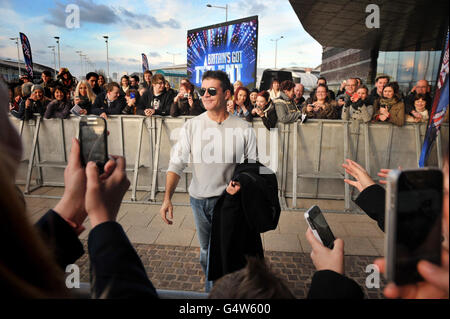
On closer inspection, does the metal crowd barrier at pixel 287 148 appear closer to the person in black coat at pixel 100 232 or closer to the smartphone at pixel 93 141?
the smartphone at pixel 93 141

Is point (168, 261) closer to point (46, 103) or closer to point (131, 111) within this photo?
point (131, 111)

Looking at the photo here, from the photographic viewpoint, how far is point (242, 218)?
2.24 metres

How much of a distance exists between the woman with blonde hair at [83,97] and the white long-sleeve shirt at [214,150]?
114 inches

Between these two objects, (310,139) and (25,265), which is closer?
(25,265)

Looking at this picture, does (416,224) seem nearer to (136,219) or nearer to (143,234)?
(143,234)

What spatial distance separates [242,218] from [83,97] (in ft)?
13.4

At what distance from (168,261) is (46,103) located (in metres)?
4.45

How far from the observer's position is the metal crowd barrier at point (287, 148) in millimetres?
5309

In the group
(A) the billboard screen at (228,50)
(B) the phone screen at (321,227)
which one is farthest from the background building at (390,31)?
(B) the phone screen at (321,227)

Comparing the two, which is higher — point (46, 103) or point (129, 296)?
point (46, 103)

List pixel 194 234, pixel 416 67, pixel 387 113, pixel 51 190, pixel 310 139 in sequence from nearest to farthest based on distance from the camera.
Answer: pixel 194 234, pixel 387 113, pixel 310 139, pixel 51 190, pixel 416 67

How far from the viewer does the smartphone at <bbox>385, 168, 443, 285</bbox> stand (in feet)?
2.00
